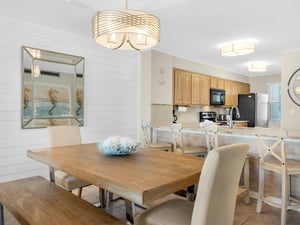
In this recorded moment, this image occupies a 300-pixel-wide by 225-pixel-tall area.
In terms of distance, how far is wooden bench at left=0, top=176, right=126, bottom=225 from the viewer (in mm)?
1449

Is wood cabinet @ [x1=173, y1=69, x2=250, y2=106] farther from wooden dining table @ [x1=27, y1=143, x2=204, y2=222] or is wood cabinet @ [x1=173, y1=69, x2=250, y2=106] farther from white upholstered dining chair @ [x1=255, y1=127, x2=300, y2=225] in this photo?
wooden dining table @ [x1=27, y1=143, x2=204, y2=222]

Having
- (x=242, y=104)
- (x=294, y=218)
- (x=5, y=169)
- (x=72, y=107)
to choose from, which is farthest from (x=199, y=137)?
(x=242, y=104)

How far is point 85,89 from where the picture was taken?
12.7 feet

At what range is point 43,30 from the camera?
3393mm

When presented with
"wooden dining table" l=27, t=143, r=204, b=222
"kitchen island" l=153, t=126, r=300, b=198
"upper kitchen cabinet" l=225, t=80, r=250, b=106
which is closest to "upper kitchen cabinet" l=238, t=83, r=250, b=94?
"upper kitchen cabinet" l=225, t=80, r=250, b=106

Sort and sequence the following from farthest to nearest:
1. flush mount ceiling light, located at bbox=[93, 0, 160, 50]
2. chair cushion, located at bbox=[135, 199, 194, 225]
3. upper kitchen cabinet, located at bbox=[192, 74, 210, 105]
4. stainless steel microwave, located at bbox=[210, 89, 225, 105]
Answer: stainless steel microwave, located at bbox=[210, 89, 225, 105] < upper kitchen cabinet, located at bbox=[192, 74, 210, 105] < flush mount ceiling light, located at bbox=[93, 0, 160, 50] < chair cushion, located at bbox=[135, 199, 194, 225]

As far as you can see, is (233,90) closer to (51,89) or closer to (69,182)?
(51,89)

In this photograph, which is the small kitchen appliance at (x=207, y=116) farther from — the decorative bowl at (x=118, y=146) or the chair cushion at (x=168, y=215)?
the chair cushion at (x=168, y=215)

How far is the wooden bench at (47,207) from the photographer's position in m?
1.45

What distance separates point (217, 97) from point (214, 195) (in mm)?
5572

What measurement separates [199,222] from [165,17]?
264 centimetres

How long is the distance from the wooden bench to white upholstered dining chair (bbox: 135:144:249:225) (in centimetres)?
28

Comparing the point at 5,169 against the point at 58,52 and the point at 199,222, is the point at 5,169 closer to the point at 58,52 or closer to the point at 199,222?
the point at 58,52

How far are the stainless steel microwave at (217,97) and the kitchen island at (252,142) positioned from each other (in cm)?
263
